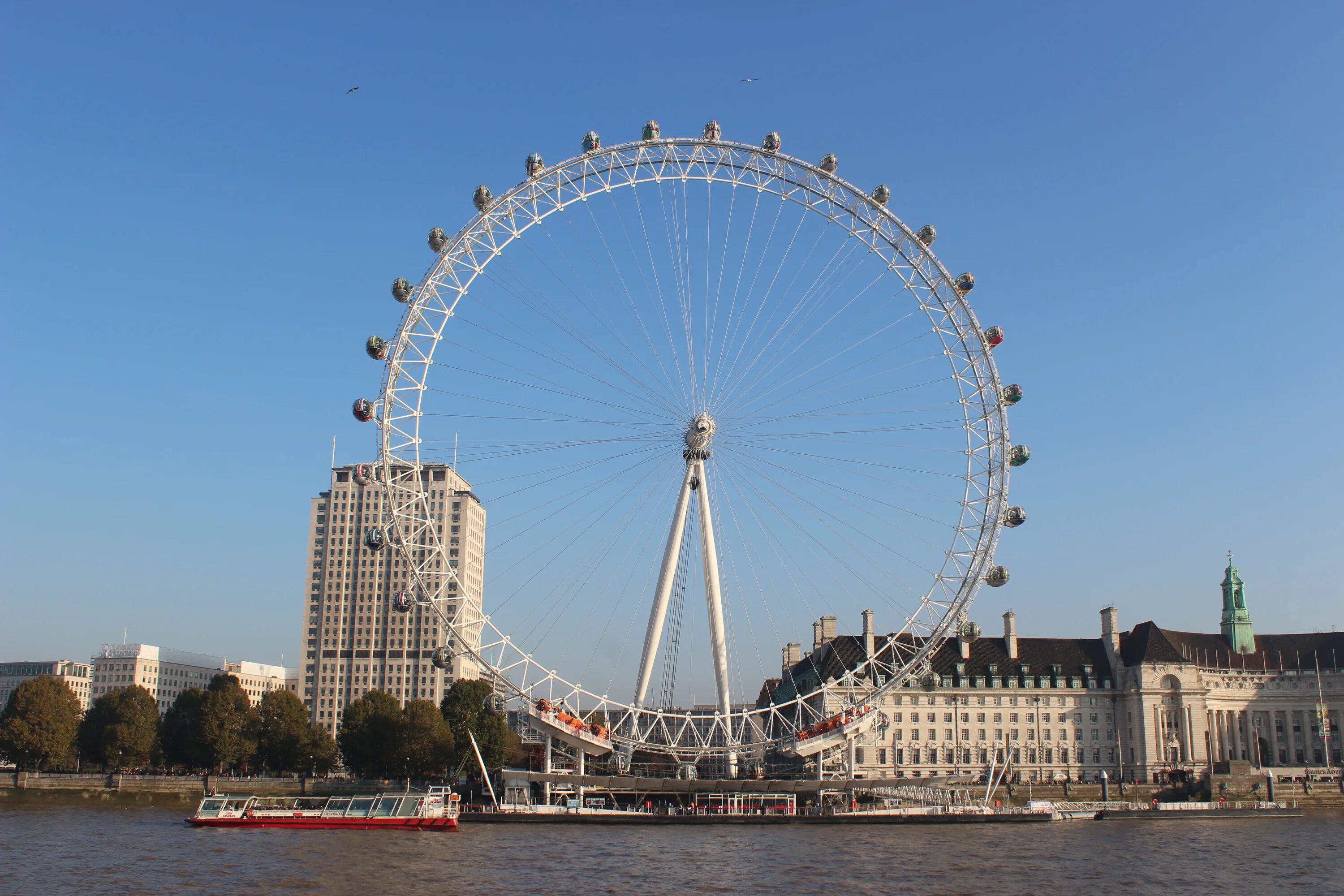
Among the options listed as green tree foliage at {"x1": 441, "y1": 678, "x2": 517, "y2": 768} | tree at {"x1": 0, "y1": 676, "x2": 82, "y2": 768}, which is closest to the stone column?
green tree foliage at {"x1": 441, "y1": 678, "x2": 517, "y2": 768}

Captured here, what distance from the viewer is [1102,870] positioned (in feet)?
197

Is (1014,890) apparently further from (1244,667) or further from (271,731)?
(1244,667)

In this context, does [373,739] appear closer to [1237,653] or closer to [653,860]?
[653,860]

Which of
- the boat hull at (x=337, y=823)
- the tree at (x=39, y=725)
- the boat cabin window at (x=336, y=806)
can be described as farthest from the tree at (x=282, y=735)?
the boat hull at (x=337, y=823)

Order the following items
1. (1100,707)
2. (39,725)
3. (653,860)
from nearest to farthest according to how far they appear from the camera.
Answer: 1. (653,860)
2. (39,725)
3. (1100,707)

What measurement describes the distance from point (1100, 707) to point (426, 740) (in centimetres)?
7646

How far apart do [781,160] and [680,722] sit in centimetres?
8978

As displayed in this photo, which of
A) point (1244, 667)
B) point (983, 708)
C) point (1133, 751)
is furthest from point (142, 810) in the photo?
point (1244, 667)

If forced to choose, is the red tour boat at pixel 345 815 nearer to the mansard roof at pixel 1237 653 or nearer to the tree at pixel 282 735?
the tree at pixel 282 735

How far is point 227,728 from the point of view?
124 meters

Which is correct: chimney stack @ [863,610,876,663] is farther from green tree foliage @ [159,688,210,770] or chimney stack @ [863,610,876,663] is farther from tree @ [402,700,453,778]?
green tree foliage @ [159,688,210,770]

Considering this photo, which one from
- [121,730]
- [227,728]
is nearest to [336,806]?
[227,728]

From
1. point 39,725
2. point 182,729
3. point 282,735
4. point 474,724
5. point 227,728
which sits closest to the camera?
point 39,725

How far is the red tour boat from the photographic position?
265ft
